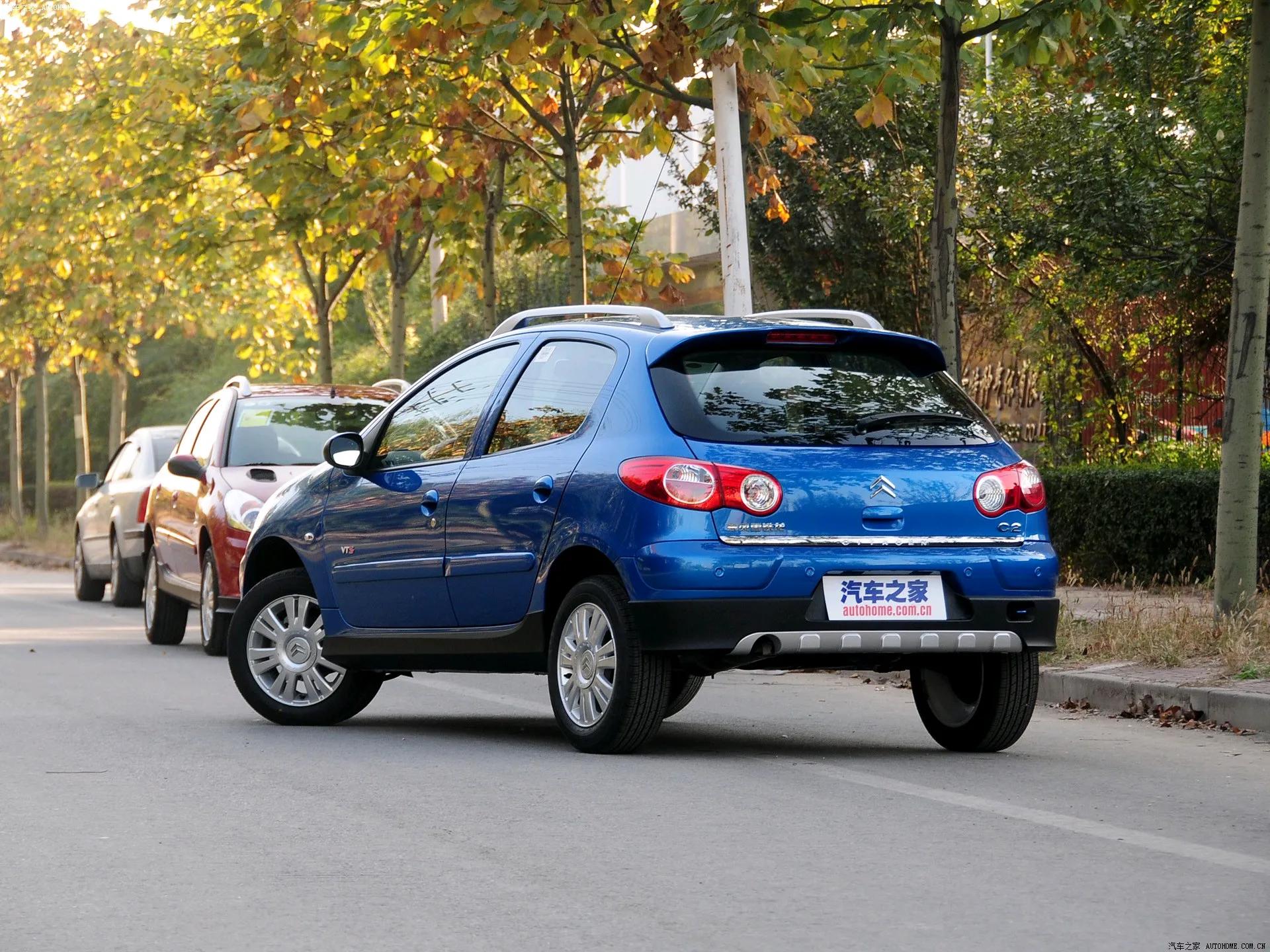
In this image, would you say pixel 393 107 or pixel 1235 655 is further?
pixel 393 107

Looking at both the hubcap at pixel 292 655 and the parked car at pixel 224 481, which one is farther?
the parked car at pixel 224 481

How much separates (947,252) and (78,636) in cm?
750

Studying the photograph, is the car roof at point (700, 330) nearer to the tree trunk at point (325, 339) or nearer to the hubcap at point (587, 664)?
the hubcap at point (587, 664)

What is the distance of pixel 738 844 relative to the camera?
6.50 metres

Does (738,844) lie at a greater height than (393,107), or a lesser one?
lesser

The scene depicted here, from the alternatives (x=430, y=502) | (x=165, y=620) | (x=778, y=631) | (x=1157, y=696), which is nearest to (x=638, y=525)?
(x=778, y=631)

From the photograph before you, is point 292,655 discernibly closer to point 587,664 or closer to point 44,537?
point 587,664

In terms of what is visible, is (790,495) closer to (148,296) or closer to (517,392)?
(517,392)

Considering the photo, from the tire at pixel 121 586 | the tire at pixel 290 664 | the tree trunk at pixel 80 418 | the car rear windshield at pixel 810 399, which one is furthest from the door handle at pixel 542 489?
the tree trunk at pixel 80 418

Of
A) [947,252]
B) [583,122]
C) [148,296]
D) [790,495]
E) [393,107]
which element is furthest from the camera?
[148,296]

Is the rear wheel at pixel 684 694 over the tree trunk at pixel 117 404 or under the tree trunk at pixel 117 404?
under

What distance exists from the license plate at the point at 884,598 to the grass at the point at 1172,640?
2978 mm

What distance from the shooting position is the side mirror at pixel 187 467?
48.9ft

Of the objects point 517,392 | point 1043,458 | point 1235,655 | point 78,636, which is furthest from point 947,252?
point 1043,458
